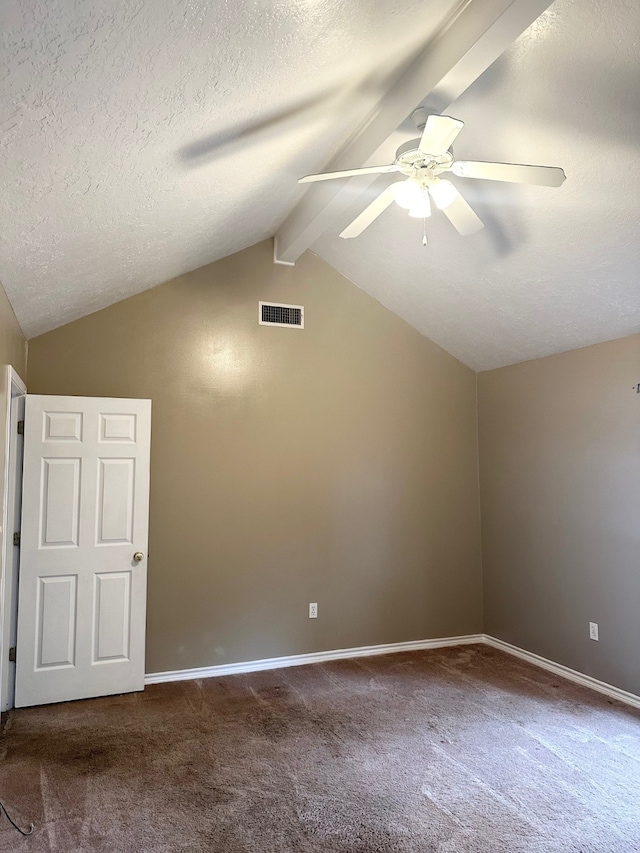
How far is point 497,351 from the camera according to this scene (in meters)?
4.68

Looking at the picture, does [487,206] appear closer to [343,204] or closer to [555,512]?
[343,204]

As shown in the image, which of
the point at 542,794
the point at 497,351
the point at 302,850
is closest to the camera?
the point at 302,850

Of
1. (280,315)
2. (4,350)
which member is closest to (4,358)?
(4,350)

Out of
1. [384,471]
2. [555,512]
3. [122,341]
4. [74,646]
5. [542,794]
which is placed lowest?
[542,794]

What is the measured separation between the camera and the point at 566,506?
13.8ft

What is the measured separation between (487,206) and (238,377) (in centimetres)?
215

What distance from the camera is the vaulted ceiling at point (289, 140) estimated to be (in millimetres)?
1696

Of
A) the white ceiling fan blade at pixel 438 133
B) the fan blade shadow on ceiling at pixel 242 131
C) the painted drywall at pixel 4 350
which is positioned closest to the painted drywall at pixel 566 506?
the white ceiling fan blade at pixel 438 133

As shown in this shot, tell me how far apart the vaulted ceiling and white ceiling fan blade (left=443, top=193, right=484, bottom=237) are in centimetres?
43

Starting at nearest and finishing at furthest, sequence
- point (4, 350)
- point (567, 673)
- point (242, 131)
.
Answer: point (242, 131), point (4, 350), point (567, 673)

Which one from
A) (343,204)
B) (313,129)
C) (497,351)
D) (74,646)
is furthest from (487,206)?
(74,646)

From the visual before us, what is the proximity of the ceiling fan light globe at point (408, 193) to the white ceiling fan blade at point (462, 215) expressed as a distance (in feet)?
0.55

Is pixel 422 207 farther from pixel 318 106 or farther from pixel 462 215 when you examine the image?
pixel 318 106

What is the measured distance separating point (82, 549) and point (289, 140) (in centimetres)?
281
